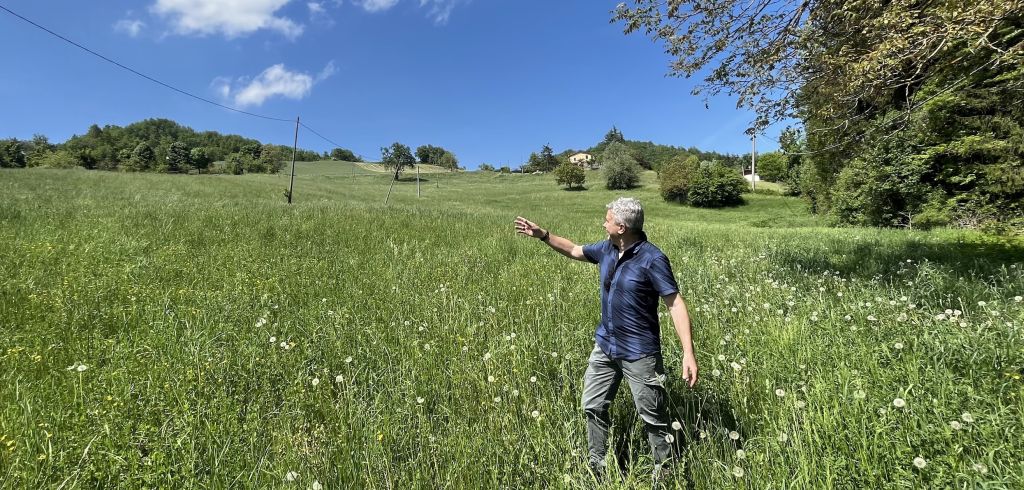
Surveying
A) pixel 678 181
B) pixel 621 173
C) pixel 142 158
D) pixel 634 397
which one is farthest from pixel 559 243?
pixel 142 158

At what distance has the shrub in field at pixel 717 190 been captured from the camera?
1909 inches

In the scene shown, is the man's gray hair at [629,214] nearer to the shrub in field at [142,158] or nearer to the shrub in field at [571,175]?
the shrub in field at [571,175]

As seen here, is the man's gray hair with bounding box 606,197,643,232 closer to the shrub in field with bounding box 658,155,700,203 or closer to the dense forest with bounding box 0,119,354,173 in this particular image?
the shrub in field with bounding box 658,155,700,203

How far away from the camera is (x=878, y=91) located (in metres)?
5.95

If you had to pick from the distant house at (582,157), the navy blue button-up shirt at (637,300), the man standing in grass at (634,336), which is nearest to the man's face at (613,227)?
the man standing in grass at (634,336)

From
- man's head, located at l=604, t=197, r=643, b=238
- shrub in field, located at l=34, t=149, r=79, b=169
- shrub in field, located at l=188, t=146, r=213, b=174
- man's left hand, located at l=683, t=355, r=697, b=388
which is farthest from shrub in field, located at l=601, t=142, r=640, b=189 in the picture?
shrub in field, located at l=34, t=149, r=79, b=169

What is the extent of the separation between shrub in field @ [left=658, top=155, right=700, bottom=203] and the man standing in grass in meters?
53.1

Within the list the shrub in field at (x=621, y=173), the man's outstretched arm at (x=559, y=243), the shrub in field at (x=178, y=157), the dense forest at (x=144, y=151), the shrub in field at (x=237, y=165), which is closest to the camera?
the man's outstretched arm at (x=559, y=243)

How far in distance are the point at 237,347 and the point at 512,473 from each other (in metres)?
3.05

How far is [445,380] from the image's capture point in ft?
11.7

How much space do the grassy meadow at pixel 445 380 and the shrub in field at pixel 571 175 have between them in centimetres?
6487

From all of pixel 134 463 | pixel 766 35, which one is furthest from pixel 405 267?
pixel 766 35

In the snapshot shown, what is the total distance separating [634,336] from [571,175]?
2739 inches

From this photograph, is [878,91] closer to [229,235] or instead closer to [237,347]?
[237,347]
